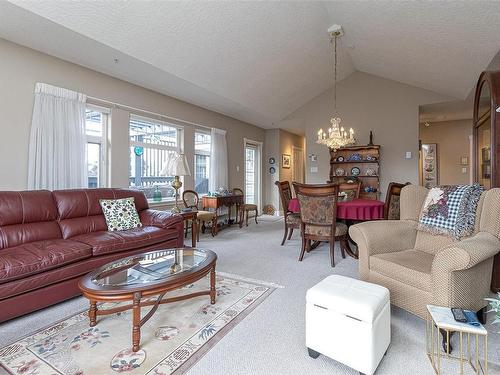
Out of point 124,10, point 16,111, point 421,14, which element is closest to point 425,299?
point 421,14

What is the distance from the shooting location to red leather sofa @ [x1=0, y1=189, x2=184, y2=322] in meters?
2.03

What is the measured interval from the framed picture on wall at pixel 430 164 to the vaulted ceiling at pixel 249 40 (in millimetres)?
2258

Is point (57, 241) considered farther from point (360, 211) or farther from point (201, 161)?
point (201, 161)

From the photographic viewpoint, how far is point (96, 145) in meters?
4.02

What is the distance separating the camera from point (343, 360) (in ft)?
4.79

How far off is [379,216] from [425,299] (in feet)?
6.25

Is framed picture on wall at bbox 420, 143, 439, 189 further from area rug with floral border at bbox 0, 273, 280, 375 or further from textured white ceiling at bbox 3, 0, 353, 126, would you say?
area rug with floral border at bbox 0, 273, 280, 375

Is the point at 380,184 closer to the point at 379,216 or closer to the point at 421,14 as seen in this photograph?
the point at 379,216

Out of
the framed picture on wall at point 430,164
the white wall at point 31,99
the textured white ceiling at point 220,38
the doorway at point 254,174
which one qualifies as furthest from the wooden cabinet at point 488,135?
the doorway at point 254,174

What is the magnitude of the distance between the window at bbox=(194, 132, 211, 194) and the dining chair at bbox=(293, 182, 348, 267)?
9.79 ft

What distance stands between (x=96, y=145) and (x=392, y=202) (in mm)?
4238

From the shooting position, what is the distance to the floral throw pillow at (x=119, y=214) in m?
3.16

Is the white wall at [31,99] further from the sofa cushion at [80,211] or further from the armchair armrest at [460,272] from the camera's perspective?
the armchair armrest at [460,272]

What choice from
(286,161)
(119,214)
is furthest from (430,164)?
(119,214)
